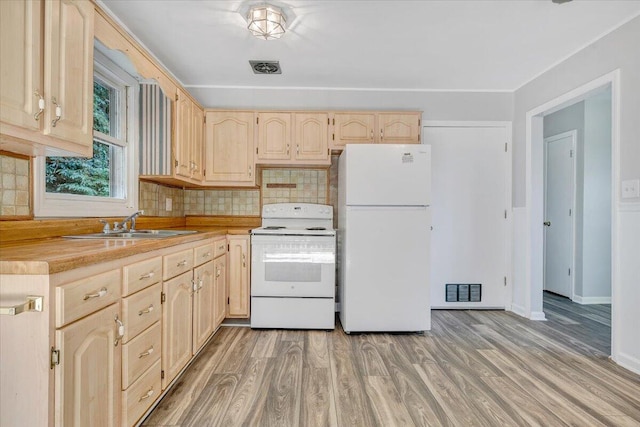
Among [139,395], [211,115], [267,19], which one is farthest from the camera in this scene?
[211,115]

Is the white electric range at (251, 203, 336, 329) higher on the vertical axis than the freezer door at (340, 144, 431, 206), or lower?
lower

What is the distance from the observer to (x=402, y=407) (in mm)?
1691

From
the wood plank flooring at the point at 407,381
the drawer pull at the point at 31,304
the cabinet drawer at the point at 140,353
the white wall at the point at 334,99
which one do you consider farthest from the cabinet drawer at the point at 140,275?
the white wall at the point at 334,99

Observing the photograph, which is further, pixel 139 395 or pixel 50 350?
pixel 139 395

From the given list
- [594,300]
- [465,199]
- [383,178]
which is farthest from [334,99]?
[594,300]

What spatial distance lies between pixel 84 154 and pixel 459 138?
10.6 feet

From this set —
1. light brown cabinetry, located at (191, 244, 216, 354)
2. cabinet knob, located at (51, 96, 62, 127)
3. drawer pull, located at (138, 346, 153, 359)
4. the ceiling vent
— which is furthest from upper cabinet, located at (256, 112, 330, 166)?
drawer pull, located at (138, 346, 153, 359)

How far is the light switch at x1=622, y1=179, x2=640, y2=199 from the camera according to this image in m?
2.05

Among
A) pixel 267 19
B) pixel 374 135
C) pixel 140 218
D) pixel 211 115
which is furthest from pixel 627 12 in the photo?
pixel 140 218

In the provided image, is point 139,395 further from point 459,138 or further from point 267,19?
point 459,138

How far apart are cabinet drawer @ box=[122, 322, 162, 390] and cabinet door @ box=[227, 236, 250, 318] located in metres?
1.24

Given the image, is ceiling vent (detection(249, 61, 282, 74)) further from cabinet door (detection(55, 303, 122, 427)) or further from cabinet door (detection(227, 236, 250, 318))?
cabinet door (detection(55, 303, 122, 427))

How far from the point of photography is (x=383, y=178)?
2.67 m

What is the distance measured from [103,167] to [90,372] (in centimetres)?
170
